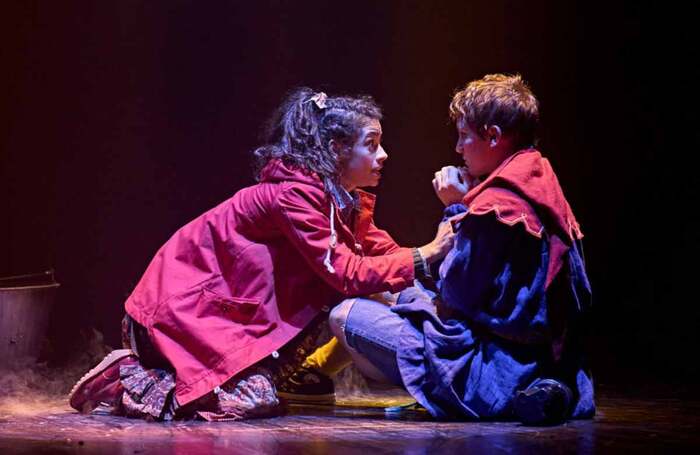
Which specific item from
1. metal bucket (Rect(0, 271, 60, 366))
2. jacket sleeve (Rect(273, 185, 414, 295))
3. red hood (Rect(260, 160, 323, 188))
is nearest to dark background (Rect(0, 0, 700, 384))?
metal bucket (Rect(0, 271, 60, 366))

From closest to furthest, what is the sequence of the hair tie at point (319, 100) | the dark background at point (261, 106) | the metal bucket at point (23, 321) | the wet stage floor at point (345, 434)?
the wet stage floor at point (345, 434) → the hair tie at point (319, 100) → the metal bucket at point (23, 321) → the dark background at point (261, 106)

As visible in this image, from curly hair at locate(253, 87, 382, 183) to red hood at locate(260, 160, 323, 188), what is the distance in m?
0.02

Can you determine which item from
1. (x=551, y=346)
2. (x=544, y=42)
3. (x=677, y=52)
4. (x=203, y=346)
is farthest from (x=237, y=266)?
(x=677, y=52)

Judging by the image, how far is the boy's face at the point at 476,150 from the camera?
234 cm

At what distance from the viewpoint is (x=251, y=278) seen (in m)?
2.34

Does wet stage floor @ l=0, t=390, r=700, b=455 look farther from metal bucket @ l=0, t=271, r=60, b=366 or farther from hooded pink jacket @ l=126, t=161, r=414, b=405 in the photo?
metal bucket @ l=0, t=271, r=60, b=366

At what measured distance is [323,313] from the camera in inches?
93.6

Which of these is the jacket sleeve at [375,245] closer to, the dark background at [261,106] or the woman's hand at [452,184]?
the woman's hand at [452,184]

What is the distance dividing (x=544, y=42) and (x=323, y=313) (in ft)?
5.70

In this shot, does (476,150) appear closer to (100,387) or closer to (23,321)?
(100,387)

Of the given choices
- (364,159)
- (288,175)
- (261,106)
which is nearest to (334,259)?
(288,175)

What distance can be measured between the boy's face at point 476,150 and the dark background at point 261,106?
1.07m

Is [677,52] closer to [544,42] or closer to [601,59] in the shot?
[601,59]

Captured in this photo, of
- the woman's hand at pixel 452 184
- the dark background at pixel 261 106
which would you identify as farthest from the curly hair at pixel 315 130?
the dark background at pixel 261 106
